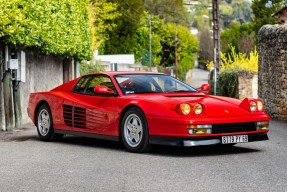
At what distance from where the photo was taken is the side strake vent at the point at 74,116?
12.1 m

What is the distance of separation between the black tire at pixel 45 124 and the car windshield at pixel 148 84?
79.8 inches

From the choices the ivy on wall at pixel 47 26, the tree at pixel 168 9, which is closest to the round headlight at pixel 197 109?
the ivy on wall at pixel 47 26

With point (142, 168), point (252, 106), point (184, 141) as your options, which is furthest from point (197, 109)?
point (142, 168)

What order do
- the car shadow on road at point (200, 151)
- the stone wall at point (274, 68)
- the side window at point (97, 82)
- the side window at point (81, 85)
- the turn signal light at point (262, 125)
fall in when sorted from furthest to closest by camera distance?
the stone wall at point (274, 68) < the side window at point (81, 85) < the side window at point (97, 82) < the turn signal light at point (262, 125) < the car shadow on road at point (200, 151)

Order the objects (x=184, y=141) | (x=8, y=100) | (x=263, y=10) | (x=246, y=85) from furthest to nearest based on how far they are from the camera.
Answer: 1. (x=263, y=10)
2. (x=246, y=85)
3. (x=8, y=100)
4. (x=184, y=141)

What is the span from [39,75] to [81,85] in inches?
390

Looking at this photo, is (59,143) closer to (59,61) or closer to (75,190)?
(75,190)

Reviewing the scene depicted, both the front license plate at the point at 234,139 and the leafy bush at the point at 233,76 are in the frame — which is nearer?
the front license plate at the point at 234,139

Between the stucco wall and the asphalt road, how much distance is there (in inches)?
307

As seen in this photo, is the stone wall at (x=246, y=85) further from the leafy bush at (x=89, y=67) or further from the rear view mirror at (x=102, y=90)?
the rear view mirror at (x=102, y=90)

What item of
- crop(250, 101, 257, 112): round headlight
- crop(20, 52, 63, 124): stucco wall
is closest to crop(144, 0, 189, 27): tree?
crop(20, 52, 63, 124): stucco wall

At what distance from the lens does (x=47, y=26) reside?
18.6m

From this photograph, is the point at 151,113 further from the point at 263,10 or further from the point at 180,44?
the point at 180,44

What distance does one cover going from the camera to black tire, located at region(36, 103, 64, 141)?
43.3ft
